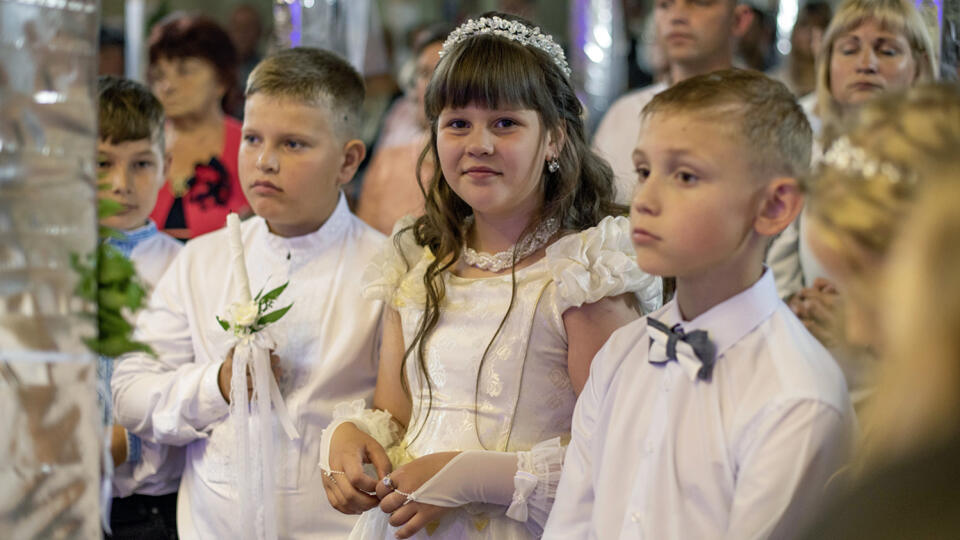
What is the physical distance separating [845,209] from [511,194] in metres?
1.06

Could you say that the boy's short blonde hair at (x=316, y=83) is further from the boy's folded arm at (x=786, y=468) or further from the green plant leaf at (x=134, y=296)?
the boy's folded arm at (x=786, y=468)

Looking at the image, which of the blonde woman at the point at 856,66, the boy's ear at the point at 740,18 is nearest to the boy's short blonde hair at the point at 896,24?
the blonde woman at the point at 856,66

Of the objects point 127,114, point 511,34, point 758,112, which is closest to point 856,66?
point 511,34

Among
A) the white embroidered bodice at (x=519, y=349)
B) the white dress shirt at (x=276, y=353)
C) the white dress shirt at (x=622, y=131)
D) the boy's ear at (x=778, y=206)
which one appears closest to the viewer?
the boy's ear at (x=778, y=206)

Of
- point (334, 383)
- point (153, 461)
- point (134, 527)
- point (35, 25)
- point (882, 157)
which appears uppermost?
point (35, 25)

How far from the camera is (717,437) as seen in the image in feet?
5.70

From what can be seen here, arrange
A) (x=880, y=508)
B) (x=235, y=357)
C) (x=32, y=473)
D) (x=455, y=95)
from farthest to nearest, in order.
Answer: (x=235, y=357), (x=455, y=95), (x=32, y=473), (x=880, y=508)

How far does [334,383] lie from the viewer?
8.59ft

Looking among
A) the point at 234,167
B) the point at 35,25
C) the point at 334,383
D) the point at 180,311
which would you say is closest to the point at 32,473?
the point at 35,25

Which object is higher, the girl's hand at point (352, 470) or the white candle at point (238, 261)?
the white candle at point (238, 261)

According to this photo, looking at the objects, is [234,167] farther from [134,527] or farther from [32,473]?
[32,473]

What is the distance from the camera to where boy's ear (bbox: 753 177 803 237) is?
5.89 feet

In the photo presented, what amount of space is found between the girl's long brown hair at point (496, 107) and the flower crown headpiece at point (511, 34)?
0.02 metres

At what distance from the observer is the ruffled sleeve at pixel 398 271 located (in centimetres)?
245
